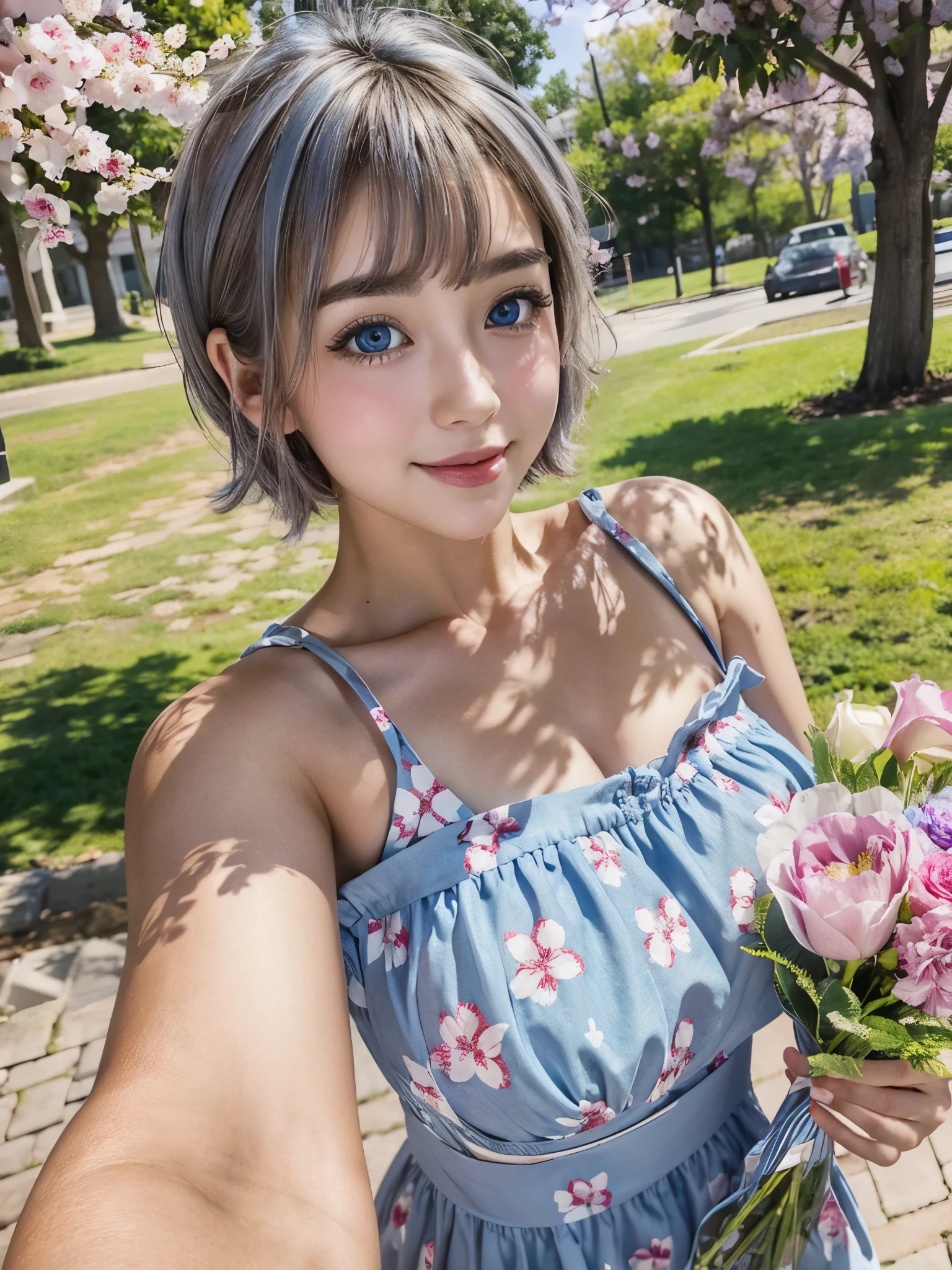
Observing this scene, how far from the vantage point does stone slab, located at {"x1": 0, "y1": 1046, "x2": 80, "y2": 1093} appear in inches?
136

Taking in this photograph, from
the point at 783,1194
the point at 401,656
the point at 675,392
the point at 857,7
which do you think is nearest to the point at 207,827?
the point at 401,656

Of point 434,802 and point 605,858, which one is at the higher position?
point 434,802

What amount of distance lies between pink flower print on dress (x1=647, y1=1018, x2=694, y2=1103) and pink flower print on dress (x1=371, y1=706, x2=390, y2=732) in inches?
22.3

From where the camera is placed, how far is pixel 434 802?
1.32 m

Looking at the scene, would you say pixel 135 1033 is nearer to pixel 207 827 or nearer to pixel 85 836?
pixel 207 827

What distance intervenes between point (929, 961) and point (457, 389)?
2.90 feet

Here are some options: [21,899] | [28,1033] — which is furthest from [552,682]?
[21,899]

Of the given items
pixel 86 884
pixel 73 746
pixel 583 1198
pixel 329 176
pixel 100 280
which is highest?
pixel 100 280

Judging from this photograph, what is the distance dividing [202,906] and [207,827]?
104 millimetres

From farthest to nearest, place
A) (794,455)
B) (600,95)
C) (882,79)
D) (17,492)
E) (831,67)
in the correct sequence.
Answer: (17,492) → (794,455) → (600,95) → (882,79) → (831,67)

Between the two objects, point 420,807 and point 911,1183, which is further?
point 911,1183

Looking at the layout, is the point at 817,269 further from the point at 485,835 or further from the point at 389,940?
the point at 389,940

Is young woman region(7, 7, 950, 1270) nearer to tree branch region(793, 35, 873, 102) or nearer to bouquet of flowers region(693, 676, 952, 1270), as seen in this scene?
bouquet of flowers region(693, 676, 952, 1270)

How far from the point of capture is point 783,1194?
1254 millimetres
